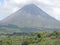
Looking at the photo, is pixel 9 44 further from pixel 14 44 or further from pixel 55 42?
pixel 55 42

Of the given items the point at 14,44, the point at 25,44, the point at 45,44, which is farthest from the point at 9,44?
the point at 45,44

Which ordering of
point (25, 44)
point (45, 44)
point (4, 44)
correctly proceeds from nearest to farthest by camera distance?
point (45, 44) < point (25, 44) < point (4, 44)

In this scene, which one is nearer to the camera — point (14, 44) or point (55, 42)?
point (55, 42)

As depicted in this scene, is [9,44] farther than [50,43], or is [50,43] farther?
[9,44]

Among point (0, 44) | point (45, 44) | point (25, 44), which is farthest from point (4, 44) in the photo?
point (45, 44)

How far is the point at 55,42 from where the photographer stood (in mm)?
61906

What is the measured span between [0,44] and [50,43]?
2101 centimetres

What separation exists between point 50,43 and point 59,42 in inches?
102

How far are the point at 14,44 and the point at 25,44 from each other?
9563 millimetres

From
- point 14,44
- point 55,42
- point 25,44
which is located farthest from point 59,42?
point 14,44

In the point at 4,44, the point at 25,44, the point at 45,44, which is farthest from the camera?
the point at 4,44

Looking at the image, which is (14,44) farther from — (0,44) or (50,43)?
(50,43)

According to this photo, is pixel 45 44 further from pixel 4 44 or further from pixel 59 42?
pixel 4 44

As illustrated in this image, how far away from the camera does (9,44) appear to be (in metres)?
76.9
